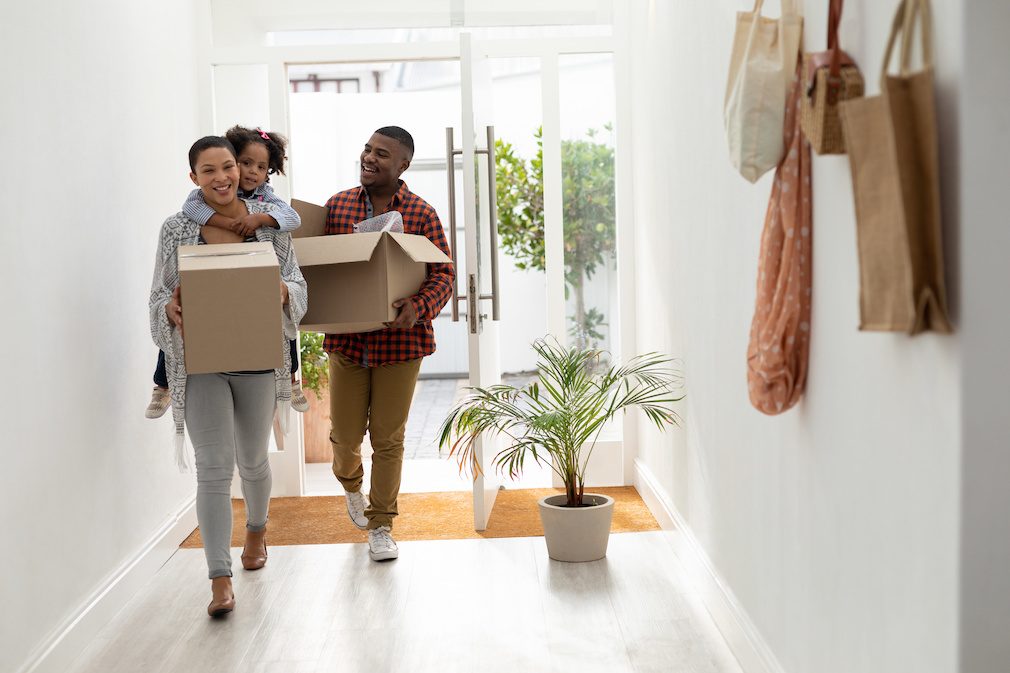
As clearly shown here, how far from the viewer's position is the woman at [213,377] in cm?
272

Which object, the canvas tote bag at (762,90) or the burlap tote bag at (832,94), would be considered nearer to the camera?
the burlap tote bag at (832,94)

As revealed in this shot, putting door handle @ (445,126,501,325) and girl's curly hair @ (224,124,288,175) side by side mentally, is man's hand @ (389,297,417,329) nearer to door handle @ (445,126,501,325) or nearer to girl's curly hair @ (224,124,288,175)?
door handle @ (445,126,501,325)

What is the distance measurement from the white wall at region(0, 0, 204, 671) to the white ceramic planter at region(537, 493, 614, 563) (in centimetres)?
111

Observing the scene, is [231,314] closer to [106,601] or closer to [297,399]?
[297,399]

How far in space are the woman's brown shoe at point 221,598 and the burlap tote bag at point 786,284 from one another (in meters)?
1.61

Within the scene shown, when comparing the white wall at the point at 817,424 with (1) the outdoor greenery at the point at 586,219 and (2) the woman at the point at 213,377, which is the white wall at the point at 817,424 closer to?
(1) the outdoor greenery at the point at 586,219

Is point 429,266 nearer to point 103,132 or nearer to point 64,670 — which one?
point 103,132

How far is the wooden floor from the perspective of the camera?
2398 mm

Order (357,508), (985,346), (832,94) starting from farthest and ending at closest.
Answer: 1. (357,508)
2. (832,94)
3. (985,346)

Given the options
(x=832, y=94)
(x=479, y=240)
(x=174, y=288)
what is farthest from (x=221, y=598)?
(x=832, y=94)

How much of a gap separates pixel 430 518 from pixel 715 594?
1.44 m

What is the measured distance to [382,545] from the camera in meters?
3.23

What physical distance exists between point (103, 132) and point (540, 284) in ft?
15.5

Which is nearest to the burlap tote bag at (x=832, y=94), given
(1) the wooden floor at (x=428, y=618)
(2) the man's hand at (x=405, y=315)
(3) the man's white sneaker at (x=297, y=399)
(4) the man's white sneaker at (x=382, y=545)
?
(1) the wooden floor at (x=428, y=618)
